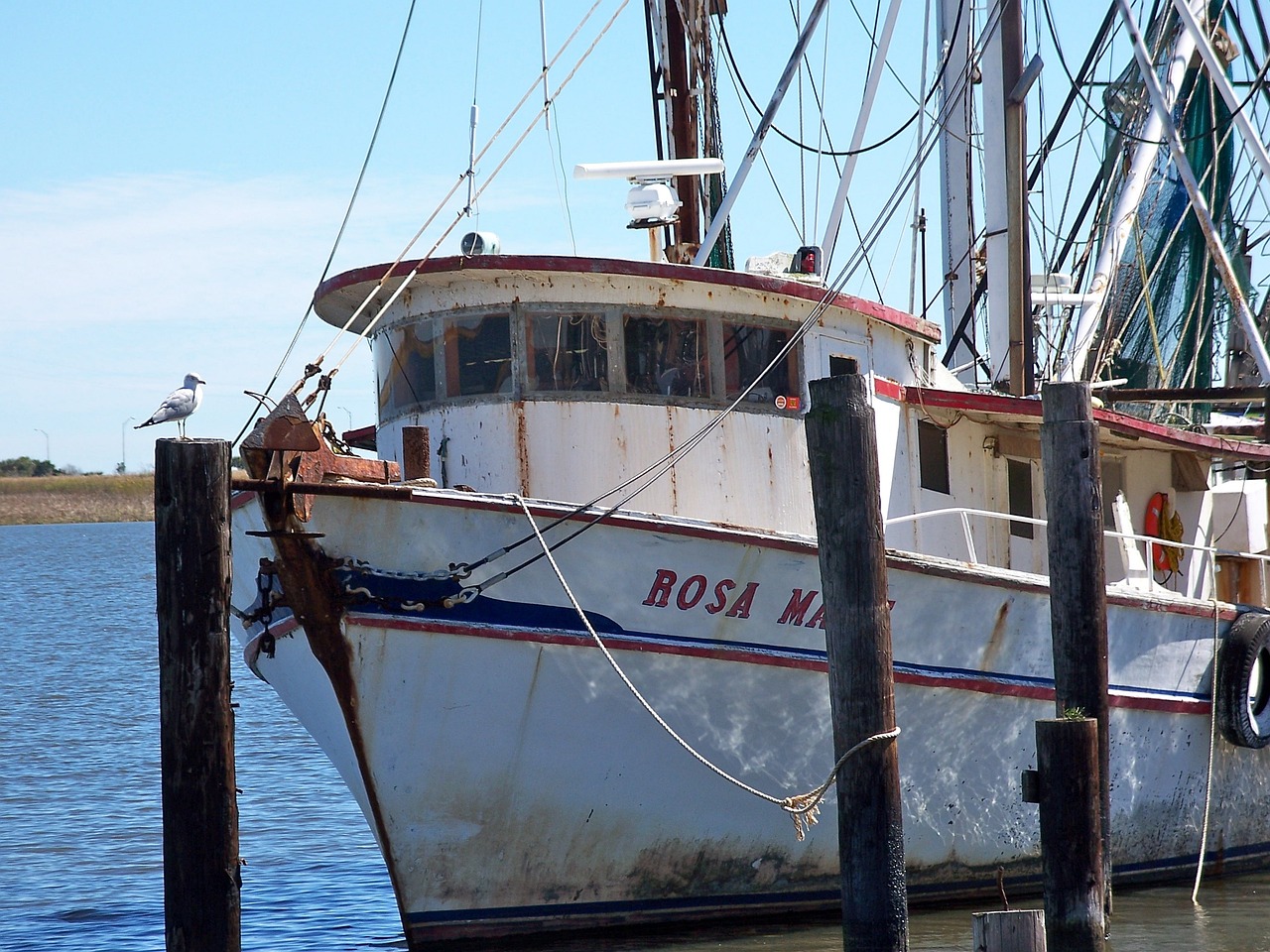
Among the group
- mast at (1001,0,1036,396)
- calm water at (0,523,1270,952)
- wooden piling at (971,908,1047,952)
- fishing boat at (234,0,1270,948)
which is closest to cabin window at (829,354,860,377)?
fishing boat at (234,0,1270,948)

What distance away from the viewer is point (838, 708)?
838cm

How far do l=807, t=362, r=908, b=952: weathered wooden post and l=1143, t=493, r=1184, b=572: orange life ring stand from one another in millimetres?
6295

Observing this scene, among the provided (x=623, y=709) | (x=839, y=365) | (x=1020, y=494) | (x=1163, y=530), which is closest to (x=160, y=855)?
(x=623, y=709)

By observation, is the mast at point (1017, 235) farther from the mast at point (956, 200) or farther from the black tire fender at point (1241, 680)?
the black tire fender at point (1241, 680)

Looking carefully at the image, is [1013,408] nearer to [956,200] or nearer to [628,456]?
[628,456]

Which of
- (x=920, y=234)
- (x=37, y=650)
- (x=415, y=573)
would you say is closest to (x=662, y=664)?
(x=415, y=573)

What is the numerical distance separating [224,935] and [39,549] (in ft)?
351

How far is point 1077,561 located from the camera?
9891 mm

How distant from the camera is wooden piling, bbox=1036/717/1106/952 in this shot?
856cm

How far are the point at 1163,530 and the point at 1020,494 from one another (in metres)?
2.00

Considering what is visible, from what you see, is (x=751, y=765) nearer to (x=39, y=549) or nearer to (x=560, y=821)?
(x=560, y=821)

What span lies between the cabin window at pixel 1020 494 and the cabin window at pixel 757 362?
259cm

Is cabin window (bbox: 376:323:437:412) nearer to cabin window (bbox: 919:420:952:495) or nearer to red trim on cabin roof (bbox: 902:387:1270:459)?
red trim on cabin roof (bbox: 902:387:1270:459)

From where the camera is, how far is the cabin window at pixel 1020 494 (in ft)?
41.5
